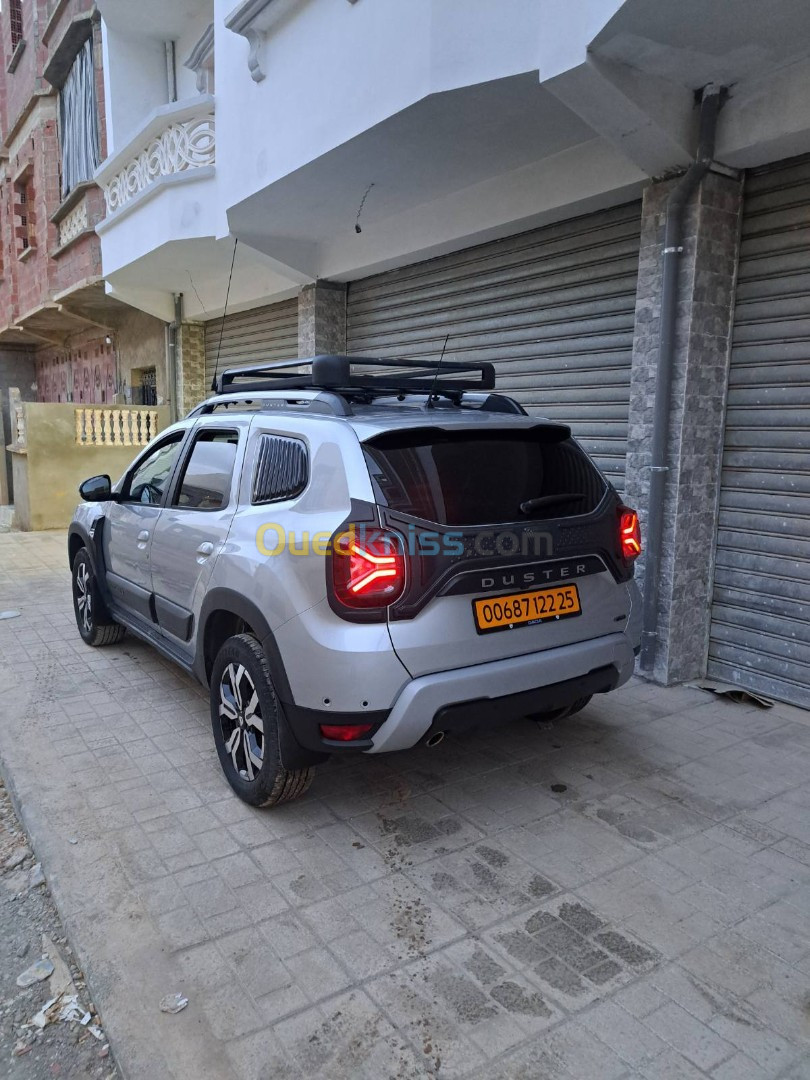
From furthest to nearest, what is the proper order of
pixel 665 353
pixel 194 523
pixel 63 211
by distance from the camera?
pixel 63 211
pixel 665 353
pixel 194 523

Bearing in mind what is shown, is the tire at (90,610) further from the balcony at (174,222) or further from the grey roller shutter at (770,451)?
the grey roller shutter at (770,451)

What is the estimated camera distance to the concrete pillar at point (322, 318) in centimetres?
884

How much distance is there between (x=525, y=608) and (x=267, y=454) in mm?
1370

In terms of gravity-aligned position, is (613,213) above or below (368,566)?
above


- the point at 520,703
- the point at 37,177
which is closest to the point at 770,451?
the point at 520,703

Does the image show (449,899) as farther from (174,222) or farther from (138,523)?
(174,222)

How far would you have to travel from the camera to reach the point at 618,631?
3.36m

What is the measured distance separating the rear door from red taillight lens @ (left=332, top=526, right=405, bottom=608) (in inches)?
1.9

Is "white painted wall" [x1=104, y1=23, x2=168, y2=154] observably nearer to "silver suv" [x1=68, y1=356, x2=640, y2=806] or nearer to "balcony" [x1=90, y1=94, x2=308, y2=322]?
"balcony" [x1=90, y1=94, x2=308, y2=322]

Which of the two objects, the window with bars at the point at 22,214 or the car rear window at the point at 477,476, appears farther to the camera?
the window with bars at the point at 22,214

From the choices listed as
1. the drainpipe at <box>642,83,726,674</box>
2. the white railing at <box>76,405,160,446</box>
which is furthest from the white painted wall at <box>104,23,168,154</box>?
the drainpipe at <box>642,83,726,674</box>

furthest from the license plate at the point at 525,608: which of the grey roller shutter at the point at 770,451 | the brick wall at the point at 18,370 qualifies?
the brick wall at the point at 18,370

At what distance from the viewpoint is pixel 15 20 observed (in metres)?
16.4

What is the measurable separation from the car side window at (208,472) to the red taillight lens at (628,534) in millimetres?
1894
